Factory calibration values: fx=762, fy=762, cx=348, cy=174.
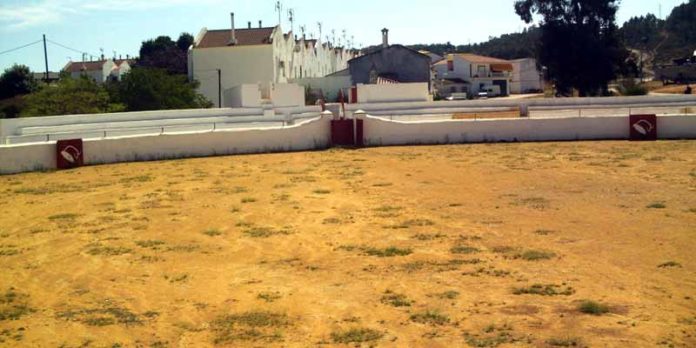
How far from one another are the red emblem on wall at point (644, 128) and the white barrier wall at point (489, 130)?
20.1 inches

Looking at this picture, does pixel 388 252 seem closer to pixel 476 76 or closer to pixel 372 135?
pixel 372 135

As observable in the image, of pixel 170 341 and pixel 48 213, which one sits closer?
pixel 170 341

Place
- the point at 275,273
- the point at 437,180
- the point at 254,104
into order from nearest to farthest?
the point at 275,273
the point at 437,180
the point at 254,104

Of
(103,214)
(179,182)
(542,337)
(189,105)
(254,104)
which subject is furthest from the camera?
(189,105)

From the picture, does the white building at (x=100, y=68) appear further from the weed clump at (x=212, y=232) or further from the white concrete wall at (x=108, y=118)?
the weed clump at (x=212, y=232)

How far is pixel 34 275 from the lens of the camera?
10797 millimetres

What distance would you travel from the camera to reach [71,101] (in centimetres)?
4259

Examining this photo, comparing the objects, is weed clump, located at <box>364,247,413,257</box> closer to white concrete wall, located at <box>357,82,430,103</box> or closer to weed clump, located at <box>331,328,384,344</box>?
weed clump, located at <box>331,328,384,344</box>

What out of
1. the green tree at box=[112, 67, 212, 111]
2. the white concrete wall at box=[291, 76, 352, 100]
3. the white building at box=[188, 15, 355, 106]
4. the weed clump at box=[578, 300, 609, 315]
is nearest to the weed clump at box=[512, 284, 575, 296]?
the weed clump at box=[578, 300, 609, 315]

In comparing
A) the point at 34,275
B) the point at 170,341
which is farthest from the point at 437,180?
the point at 170,341

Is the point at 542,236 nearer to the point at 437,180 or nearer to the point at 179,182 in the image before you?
the point at 437,180

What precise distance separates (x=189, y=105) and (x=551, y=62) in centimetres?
2557

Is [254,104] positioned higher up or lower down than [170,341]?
higher up

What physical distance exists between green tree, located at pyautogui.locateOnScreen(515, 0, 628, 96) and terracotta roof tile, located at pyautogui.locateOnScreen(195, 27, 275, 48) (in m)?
19.3
